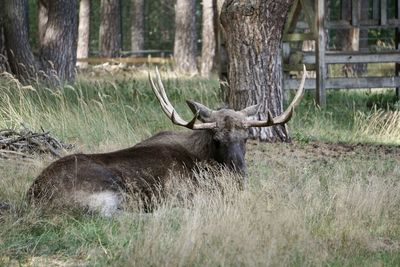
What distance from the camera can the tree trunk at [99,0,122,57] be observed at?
34875mm

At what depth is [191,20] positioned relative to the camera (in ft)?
98.2

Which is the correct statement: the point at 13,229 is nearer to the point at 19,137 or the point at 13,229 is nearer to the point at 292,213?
the point at 292,213

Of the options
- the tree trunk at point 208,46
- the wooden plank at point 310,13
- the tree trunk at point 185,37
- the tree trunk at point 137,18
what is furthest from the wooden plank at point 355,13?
the tree trunk at point 137,18

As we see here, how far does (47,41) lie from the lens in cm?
1706

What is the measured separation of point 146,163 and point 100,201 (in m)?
0.78

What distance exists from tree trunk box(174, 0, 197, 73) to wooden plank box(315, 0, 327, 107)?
1434 cm

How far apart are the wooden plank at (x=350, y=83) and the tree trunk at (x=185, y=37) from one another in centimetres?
1381

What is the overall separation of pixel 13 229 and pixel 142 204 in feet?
3.88

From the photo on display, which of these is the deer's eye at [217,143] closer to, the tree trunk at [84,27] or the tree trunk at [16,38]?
the tree trunk at [16,38]

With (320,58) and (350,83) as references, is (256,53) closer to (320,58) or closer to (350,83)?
(320,58)

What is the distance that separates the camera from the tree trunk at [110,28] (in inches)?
1373

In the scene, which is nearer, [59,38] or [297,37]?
[297,37]

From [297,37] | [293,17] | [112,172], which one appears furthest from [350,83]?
[112,172]

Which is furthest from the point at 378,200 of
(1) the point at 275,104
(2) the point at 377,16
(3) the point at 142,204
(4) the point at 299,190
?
(2) the point at 377,16
